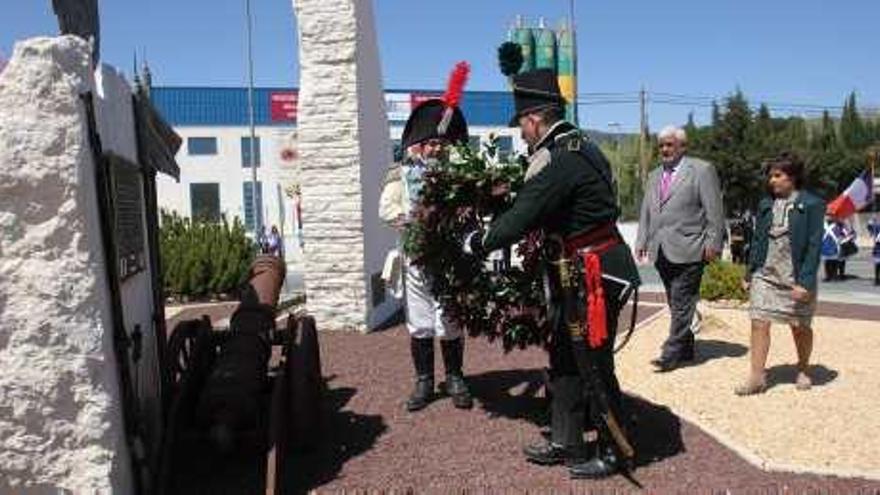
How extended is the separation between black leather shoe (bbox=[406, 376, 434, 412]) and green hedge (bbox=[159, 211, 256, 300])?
9.58 metres

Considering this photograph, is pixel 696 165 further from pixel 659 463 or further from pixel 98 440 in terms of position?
pixel 98 440

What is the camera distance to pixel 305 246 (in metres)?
10.1

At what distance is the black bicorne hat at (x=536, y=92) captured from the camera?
500 centimetres

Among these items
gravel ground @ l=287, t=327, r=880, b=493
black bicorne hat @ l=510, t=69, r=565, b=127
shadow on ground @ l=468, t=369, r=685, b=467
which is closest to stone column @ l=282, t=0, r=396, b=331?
gravel ground @ l=287, t=327, r=880, b=493

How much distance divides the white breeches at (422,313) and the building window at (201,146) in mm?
47437

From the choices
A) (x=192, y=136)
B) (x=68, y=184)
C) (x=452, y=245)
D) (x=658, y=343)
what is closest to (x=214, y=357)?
(x=452, y=245)

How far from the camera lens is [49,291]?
3768mm

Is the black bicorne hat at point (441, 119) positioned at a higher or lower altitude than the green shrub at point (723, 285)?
higher

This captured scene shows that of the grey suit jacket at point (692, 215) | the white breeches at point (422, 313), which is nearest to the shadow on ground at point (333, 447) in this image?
the white breeches at point (422, 313)

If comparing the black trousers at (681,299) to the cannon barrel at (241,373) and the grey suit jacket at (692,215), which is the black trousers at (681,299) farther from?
the cannon barrel at (241,373)

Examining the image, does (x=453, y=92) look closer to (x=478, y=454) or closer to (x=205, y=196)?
(x=478, y=454)

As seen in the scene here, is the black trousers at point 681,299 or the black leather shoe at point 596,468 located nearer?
the black leather shoe at point 596,468

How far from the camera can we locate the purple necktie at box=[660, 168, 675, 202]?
7.51m

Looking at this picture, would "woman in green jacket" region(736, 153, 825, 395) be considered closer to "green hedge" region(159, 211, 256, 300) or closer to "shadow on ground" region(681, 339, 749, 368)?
"shadow on ground" region(681, 339, 749, 368)
